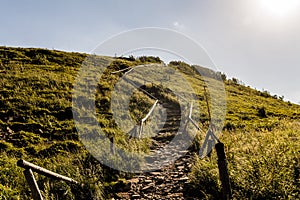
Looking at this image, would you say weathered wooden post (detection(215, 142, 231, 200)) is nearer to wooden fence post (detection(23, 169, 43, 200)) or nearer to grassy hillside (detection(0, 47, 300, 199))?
grassy hillside (detection(0, 47, 300, 199))

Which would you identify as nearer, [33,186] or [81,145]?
[33,186]

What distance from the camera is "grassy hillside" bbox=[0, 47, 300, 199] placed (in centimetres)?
716

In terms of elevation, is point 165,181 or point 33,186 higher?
point 165,181

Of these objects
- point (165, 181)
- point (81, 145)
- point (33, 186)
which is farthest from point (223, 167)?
point (81, 145)

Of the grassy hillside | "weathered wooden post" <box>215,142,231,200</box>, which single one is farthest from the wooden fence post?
"weathered wooden post" <box>215,142,231,200</box>

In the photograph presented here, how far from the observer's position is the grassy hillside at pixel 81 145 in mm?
7160

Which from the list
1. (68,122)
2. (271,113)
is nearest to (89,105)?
(68,122)

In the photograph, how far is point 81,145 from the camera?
42.8ft

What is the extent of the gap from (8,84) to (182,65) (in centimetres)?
3240

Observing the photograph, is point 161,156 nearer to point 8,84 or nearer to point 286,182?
point 286,182

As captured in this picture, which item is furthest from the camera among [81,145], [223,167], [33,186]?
[81,145]

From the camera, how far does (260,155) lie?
313 inches

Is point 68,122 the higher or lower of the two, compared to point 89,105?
lower

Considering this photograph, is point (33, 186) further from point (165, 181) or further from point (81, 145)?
point (81, 145)
